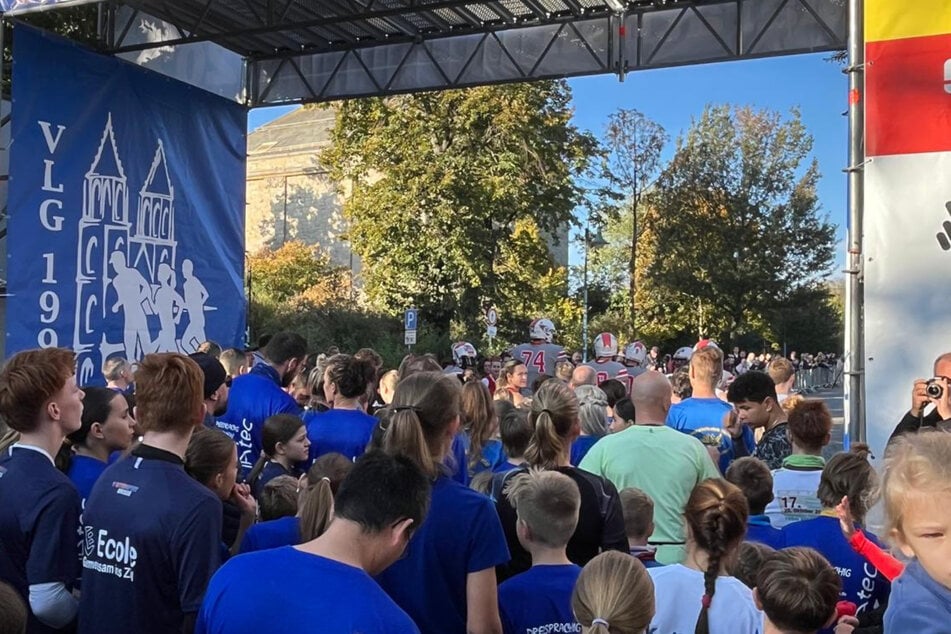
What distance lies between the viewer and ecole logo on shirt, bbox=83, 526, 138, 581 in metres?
2.70

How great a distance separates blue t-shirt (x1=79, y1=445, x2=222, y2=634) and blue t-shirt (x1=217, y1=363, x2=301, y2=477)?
2.82 metres

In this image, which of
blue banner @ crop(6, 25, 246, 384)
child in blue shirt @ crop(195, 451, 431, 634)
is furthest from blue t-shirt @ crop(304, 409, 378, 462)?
blue banner @ crop(6, 25, 246, 384)

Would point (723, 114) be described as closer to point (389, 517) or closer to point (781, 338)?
point (781, 338)

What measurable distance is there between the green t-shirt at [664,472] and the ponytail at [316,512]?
1.64m

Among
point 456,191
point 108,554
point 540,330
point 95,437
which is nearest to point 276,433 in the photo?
point 95,437

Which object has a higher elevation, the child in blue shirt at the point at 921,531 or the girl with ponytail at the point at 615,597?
the child in blue shirt at the point at 921,531

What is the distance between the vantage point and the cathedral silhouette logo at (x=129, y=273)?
31.2 feet

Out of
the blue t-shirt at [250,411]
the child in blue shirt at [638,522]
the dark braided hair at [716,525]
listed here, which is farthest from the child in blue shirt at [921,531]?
the blue t-shirt at [250,411]

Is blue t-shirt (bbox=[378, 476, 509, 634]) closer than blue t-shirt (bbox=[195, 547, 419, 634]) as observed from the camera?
No

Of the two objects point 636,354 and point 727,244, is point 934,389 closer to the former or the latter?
point 636,354

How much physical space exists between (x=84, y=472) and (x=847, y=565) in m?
3.17

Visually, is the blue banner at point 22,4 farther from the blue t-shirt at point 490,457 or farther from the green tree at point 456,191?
the green tree at point 456,191

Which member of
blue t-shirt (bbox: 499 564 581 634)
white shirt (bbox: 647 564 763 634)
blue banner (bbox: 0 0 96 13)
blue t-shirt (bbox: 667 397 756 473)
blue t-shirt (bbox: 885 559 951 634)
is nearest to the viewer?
blue t-shirt (bbox: 885 559 951 634)

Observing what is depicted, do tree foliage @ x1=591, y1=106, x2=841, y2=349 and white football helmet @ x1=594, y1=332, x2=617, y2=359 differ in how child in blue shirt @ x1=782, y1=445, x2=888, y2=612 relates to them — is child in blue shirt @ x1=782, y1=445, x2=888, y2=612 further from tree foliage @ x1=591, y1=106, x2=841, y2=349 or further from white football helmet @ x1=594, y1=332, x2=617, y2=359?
tree foliage @ x1=591, y1=106, x2=841, y2=349
